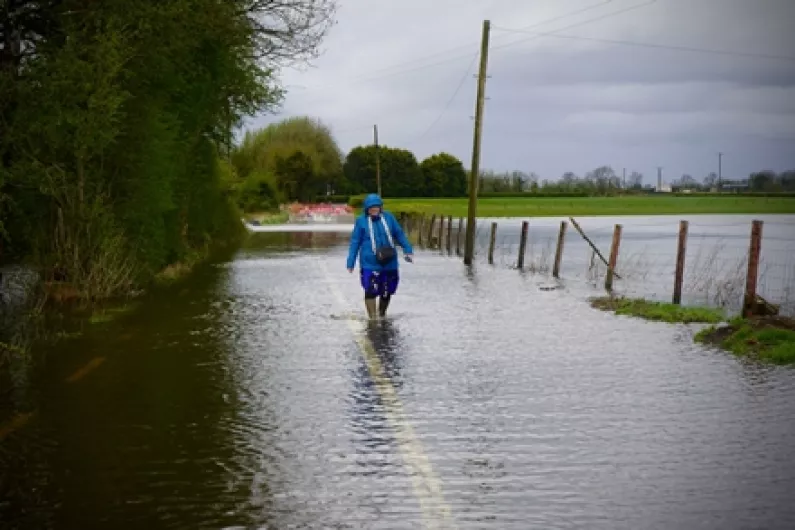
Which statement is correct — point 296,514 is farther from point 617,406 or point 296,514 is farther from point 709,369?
point 709,369

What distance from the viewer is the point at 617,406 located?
9.34 m

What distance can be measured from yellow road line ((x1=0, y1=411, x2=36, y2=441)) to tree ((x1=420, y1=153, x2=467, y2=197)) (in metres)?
143

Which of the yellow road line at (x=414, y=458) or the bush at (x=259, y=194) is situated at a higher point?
the yellow road line at (x=414, y=458)

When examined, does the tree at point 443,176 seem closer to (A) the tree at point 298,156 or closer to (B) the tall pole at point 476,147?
(A) the tree at point 298,156

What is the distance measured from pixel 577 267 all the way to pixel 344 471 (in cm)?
2588

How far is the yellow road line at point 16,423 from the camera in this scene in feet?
27.2

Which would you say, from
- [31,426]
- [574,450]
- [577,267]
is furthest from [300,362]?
[577,267]

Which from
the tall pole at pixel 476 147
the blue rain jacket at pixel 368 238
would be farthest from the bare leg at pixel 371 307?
the tall pole at pixel 476 147

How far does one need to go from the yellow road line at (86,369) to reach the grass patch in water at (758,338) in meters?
7.20

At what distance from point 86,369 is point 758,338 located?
303 inches

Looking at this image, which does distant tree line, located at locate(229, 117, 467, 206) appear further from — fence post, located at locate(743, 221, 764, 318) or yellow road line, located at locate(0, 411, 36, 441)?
yellow road line, located at locate(0, 411, 36, 441)

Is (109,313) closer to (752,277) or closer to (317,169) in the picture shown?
(752,277)

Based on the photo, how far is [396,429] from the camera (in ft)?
27.3

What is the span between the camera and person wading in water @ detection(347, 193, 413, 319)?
16.2 metres
